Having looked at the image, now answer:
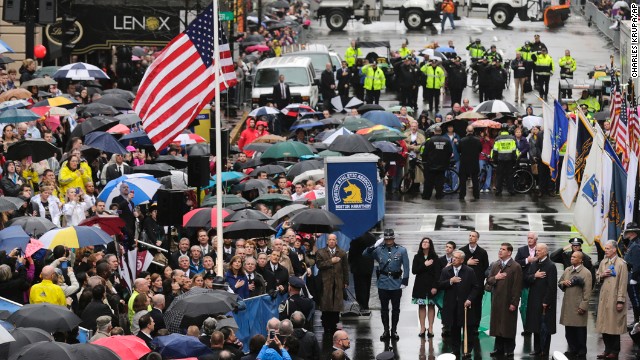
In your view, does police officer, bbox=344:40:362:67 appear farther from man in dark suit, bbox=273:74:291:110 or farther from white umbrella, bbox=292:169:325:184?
white umbrella, bbox=292:169:325:184

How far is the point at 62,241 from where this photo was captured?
20.7m

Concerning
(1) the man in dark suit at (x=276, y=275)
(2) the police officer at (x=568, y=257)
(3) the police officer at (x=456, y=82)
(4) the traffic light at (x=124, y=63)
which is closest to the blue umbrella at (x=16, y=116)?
(1) the man in dark suit at (x=276, y=275)

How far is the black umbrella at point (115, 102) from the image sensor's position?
3450 centimetres

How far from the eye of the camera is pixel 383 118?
124 feet

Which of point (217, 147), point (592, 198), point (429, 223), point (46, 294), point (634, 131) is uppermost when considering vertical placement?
point (217, 147)

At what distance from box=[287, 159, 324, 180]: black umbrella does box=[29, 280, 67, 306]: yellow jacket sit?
443 inches

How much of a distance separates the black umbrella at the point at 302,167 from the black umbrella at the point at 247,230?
674 cm

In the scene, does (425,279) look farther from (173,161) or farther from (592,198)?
(173,161)

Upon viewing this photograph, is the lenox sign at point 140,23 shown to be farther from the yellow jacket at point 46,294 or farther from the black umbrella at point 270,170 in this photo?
the yellow jacket at point 46,294

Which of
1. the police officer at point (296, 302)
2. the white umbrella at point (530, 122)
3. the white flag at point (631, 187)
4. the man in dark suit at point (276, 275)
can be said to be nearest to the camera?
the police officer at point (296, 302)

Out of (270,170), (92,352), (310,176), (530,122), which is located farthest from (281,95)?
(92,352)

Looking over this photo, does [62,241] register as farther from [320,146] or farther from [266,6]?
[266,6]

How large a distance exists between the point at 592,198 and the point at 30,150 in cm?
905

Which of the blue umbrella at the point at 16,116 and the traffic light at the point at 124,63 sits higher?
the blue umbrella at the point at 16,116
